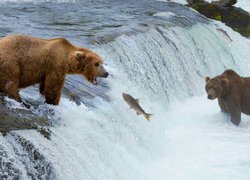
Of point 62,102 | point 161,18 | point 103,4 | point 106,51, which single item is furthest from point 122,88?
point 103,4

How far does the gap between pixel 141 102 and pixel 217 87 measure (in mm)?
1206

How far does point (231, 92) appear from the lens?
28.3 feet

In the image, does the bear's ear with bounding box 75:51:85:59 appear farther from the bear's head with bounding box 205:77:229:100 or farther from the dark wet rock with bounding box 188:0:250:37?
the dark wet rock with bounding box 188:0:250:37

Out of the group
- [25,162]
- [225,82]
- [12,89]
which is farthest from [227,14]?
[25,162]

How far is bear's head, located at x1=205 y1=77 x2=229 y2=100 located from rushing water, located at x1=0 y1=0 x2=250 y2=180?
537mm

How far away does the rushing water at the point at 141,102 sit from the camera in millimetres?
5090

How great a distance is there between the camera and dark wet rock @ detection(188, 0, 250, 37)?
1698cm

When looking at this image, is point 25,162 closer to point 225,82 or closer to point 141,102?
point 141,102

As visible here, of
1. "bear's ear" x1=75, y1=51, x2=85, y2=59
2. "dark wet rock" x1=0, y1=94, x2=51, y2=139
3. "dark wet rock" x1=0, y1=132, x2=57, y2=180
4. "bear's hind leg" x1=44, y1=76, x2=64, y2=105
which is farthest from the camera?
"bear's ear" x1=75, y1=51, x2=85, y2=59

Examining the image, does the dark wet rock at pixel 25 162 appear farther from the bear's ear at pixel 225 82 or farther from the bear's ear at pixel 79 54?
the bear's ear at pixel 225 82

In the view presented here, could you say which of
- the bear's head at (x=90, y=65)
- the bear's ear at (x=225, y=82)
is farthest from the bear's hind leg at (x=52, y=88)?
the bear's ear at (x=225, y=82)

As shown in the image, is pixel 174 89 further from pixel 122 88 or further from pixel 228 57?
pixel 228 57

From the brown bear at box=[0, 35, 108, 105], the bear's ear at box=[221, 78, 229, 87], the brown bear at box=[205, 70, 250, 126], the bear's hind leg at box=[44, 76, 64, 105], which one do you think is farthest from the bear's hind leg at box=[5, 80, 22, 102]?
the bear's ear at box=[221, 78, 229, 87]

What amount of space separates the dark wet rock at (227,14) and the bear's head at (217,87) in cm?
867
